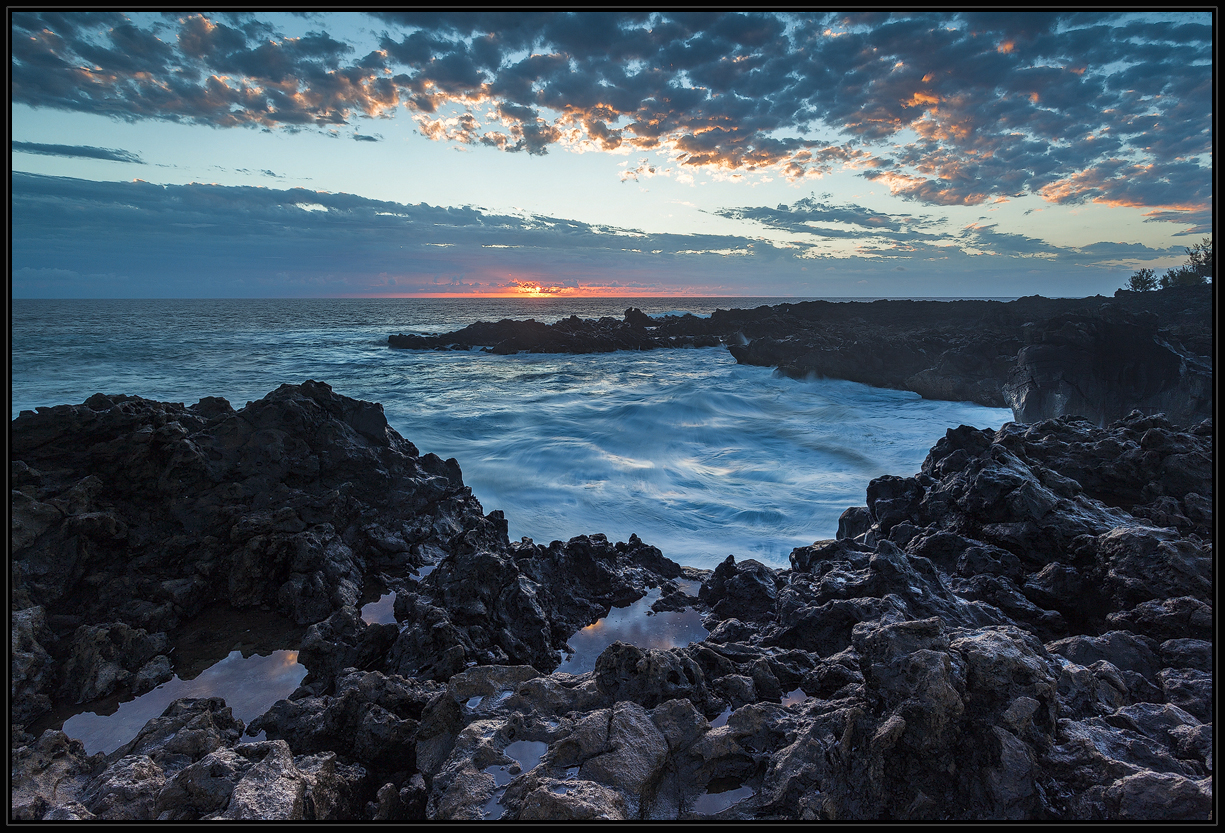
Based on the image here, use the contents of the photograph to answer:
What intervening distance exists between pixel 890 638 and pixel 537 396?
18.5m

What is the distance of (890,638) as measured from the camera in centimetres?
259

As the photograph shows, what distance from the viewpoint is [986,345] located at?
63.4 ft

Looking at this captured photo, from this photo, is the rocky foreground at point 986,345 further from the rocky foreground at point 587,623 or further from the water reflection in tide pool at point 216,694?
the water reflection in tide pool at point 216,694

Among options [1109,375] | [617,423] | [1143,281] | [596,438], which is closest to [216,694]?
[596,438]

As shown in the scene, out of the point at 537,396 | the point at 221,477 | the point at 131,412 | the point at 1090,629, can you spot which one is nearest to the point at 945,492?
the point at 1090,629

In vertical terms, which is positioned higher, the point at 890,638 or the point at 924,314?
the point at 924,314

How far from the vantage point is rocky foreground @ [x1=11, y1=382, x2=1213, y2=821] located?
2.27m

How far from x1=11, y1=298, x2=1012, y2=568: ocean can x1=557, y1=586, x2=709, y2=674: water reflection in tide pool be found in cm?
211

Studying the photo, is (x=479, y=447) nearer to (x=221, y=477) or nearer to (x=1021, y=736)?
(x=221, y=477)

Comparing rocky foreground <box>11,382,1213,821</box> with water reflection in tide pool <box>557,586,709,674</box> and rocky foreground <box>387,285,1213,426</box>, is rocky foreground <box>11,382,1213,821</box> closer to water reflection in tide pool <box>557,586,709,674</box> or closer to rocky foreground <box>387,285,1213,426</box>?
water reflection in tide pool <box>557,586,709,674</box>

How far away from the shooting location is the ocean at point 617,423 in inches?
348

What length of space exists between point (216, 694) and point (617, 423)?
12762 millimetres

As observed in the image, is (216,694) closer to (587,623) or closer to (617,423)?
(587,623)

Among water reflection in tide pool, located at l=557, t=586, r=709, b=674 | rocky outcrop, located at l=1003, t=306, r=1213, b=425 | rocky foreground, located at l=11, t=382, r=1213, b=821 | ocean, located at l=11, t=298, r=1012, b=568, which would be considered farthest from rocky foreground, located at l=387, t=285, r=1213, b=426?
water reflection in tide pool, located at l=557, t=586, r=709, b=674
